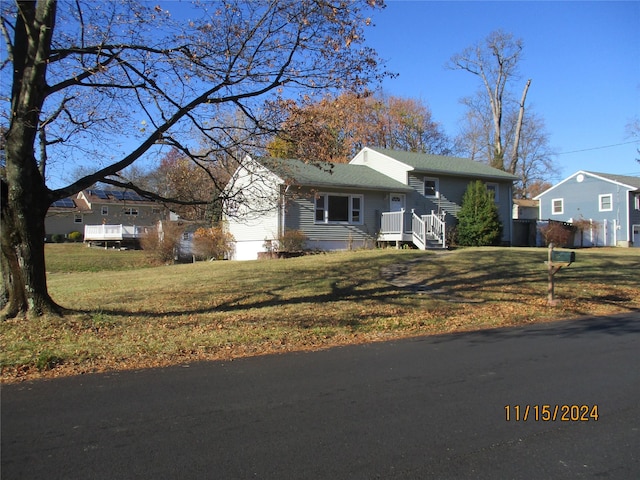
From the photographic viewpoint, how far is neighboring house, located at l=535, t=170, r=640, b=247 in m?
35.4

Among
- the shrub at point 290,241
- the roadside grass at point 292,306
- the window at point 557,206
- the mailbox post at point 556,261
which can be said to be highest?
the window at point 557,206

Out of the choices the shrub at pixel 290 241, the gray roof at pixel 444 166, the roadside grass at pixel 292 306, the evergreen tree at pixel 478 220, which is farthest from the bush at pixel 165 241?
the evergreen tree at pixel 478 220

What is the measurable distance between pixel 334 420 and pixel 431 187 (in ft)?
80.3

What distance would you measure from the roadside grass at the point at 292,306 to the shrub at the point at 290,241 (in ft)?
10.6

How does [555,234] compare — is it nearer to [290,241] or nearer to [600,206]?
[600,206]

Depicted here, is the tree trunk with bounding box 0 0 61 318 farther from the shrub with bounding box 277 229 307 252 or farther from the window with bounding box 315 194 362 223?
the window with bounding box 315 194 362 223

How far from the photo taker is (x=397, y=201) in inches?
1053

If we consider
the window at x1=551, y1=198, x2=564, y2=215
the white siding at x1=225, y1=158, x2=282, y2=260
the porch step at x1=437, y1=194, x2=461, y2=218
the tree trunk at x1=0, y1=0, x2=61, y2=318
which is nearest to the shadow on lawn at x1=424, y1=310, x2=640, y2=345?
the white siding at x1=225, y1=158, x2=282, y2=260

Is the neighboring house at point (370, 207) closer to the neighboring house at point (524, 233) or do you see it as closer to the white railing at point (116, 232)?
the neighboring house at point (524, 233)

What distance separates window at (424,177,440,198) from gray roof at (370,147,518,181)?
666mm

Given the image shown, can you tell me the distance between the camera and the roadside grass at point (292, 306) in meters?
7.91

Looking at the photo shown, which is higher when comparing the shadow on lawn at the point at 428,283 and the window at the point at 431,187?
the window at the point at 431,187

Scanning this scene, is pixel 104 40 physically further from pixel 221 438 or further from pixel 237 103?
pixel 221 438

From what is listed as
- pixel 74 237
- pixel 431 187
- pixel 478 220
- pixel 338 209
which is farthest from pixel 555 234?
pixel 74 237
